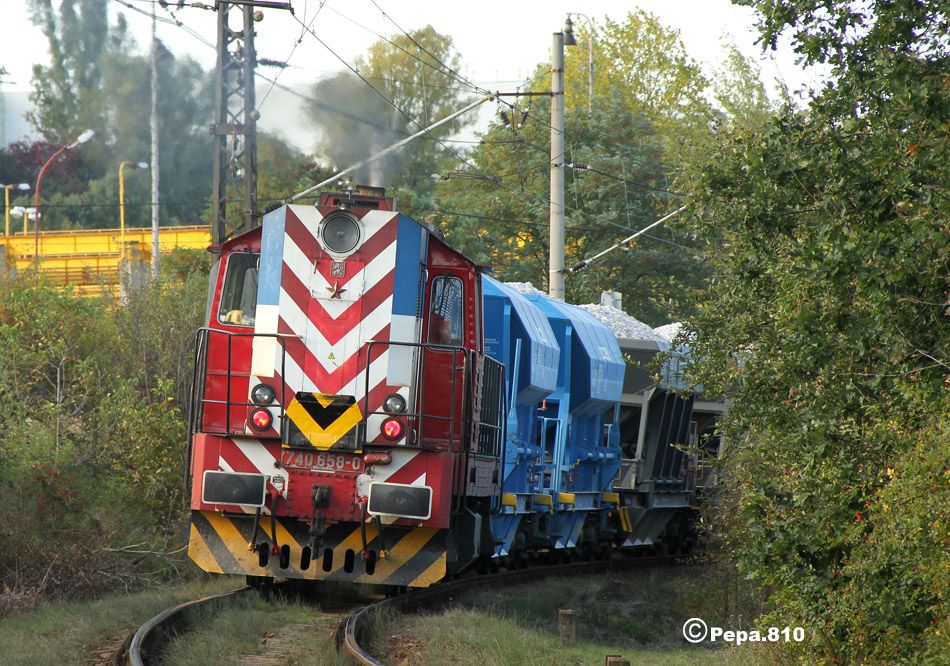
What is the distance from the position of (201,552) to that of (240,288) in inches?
98.3

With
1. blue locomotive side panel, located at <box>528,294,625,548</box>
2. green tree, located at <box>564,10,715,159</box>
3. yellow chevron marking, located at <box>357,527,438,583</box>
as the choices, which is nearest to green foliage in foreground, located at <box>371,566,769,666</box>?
yellow chevron marking, located at <box>357,527,438,583</box>

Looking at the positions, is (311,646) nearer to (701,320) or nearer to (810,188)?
(810,188)

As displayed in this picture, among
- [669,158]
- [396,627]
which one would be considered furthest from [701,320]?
[669,158]

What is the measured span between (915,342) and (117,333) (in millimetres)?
14310

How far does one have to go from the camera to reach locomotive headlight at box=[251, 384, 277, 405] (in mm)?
10969

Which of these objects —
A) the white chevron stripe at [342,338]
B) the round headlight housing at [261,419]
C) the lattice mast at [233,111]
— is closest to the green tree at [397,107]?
the lattice mast at [233,111]

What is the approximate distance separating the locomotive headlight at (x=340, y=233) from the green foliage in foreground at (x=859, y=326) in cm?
319

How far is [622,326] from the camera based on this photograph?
21.3 metres

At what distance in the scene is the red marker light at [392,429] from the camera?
10820mm

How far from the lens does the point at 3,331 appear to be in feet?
60.5

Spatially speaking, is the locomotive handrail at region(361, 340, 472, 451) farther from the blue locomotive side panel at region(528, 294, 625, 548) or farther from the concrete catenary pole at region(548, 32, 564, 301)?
the concrete catenary pole at region(548, 32, 564, 301)

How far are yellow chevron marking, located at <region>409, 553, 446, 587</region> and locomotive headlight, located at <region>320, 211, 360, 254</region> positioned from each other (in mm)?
A: 2880

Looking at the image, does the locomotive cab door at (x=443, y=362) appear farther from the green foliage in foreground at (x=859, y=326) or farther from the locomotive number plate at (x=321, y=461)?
the green foliage in foreground at (x=859, y=326)

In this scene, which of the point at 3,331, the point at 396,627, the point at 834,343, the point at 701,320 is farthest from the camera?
the point at 3,331
